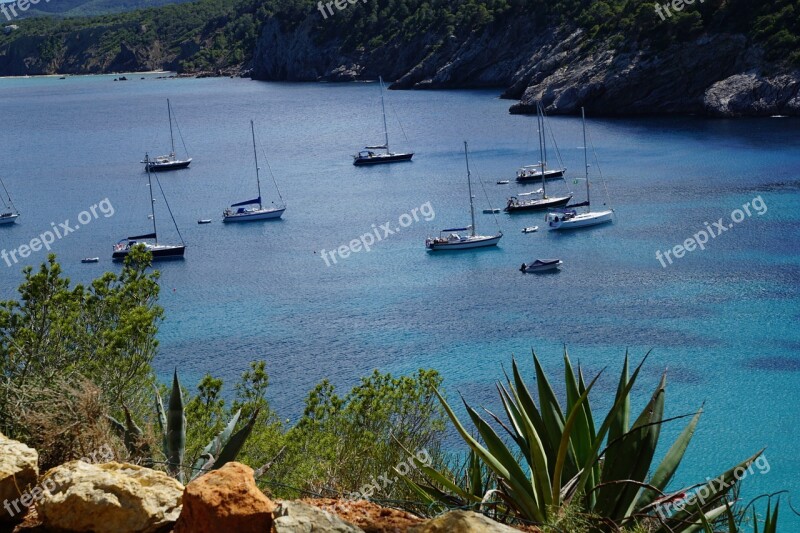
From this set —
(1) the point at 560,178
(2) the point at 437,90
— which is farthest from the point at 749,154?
(2) the point at 437,90

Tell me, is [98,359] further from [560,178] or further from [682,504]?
[560,178]

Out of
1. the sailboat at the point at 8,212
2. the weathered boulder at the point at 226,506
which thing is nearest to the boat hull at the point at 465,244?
the sailboat at the point at 8,212

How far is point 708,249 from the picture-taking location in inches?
1666

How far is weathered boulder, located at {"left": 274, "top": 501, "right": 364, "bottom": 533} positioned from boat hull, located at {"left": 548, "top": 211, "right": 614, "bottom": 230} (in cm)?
4248

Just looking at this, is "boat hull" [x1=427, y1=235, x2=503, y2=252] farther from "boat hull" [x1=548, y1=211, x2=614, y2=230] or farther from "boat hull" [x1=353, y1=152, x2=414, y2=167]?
"boat hull" [x1=353, y1=152, x2=414, y2=167]

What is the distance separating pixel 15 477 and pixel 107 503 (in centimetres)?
98

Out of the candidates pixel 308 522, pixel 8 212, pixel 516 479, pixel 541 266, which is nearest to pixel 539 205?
pixel 541 266

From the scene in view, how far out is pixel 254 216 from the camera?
54344mm

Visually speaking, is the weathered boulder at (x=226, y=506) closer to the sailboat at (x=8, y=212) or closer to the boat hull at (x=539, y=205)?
the boat hull at (x=539, y=205)

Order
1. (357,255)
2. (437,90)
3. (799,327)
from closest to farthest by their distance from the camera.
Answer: (799,327)
(357,255)
(437,90)

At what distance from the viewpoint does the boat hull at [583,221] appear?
156ft

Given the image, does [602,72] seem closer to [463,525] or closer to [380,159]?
[380,159]

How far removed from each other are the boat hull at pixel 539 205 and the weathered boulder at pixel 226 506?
46188mm

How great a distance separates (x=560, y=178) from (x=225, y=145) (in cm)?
3477
